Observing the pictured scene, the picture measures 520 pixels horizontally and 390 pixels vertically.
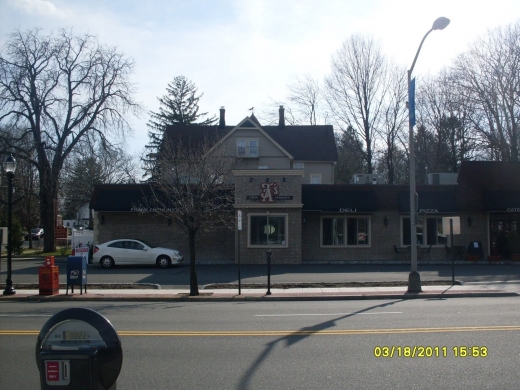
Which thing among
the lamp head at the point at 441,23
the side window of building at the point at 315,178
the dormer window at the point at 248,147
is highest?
the dormer window at the point at 248,147

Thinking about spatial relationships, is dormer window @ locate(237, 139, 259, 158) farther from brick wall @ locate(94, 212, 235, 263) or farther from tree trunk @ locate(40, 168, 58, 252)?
tree trunk @ locate(40, 168, 58, 252)

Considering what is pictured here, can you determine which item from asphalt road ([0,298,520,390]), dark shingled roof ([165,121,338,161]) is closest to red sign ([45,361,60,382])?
asphalt road ([0,298,520,390])

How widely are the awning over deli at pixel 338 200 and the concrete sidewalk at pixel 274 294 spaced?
11.0 metres

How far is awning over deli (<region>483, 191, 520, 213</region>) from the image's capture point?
29.9 meters

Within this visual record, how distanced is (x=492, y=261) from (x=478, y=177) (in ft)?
16.0

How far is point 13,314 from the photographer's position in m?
13.2

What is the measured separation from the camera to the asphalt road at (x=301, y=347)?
6.80m

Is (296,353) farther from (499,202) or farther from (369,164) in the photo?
(369,164)

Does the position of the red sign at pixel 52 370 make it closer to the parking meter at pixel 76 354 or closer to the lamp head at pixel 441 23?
the parking meter at pixel 76 354

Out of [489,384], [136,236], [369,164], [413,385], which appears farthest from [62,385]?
[369,164]

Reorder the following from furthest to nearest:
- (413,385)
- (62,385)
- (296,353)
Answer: (296,353) < (413,385) < (62,385)

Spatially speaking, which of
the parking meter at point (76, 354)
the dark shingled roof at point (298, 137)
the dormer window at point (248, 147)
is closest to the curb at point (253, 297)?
the parking meter at point (76, 354)

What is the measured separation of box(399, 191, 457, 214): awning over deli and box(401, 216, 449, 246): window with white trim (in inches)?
33.4

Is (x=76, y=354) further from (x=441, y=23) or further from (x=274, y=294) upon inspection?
(x=441, y=23)
